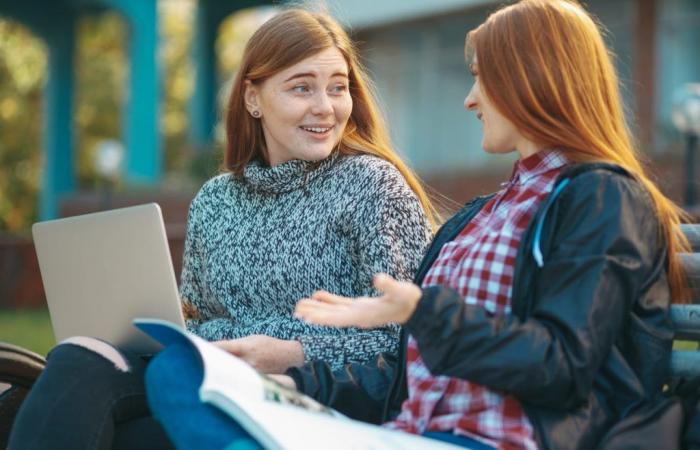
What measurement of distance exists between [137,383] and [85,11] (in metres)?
21.0

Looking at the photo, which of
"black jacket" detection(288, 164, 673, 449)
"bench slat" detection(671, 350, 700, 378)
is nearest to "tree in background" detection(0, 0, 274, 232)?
"bench slat" detection(671, 350, 700, 378)

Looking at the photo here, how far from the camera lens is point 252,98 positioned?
3475mm

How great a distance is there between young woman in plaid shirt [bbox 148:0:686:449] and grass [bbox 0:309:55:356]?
6.80m

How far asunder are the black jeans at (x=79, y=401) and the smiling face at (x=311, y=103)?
3.10 ft

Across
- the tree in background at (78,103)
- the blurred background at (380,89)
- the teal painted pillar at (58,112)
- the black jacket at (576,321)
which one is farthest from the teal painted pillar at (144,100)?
the black jacket at (576,321)

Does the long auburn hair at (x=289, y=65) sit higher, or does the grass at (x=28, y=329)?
the long auburn hair at (x=289, y=65)

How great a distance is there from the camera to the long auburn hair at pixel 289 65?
3.28 m

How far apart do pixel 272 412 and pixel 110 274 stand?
2.67ft

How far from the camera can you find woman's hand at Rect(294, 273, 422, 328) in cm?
201

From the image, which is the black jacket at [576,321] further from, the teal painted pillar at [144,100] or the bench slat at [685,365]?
the teal painted pillar at [144,100]

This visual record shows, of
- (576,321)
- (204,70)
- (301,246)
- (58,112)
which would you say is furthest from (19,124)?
(576,321)

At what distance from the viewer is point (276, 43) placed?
10.8 feet

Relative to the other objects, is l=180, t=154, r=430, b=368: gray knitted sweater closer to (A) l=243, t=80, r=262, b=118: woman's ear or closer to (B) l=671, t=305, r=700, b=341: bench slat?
(A) l=243, t=80, r=262, b=118: woman's ear

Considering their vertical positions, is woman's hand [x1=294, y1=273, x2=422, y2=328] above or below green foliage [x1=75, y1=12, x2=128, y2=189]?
above
